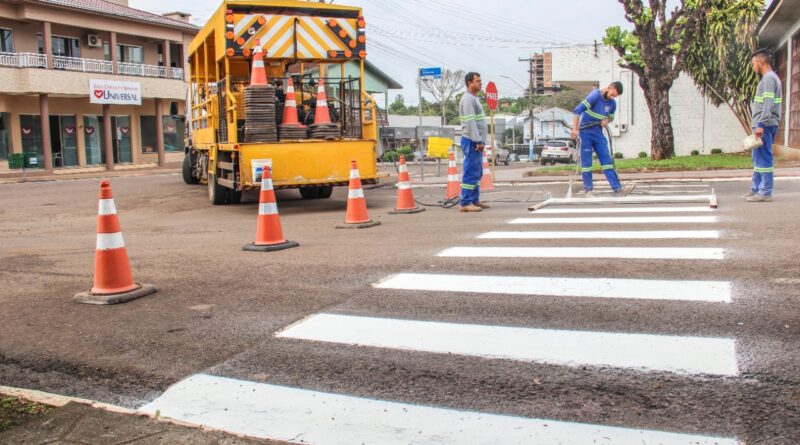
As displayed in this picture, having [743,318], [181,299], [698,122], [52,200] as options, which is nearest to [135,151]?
[52,200]

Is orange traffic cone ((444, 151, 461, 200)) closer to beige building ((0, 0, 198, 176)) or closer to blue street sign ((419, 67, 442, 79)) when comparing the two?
blue street sign ((419, 67, 442, 79))

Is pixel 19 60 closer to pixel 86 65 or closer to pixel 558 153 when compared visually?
pixel 86 65

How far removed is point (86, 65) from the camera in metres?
36.0

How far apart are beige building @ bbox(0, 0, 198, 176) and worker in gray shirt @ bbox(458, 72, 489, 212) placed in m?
27.6

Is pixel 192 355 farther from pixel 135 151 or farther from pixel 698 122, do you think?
pixel 135 151

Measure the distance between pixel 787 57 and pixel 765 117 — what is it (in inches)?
578

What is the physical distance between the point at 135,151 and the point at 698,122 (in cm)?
2877

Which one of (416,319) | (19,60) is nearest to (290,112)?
(416,319)

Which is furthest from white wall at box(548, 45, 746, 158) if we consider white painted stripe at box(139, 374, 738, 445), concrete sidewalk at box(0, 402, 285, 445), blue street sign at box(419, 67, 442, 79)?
concrete sidewalk at box(0, 402, 285, 445)

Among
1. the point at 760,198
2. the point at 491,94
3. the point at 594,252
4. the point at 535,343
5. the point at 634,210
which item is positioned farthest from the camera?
the point at 491,94

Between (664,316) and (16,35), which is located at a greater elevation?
(16,35)

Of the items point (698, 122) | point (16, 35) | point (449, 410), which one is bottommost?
point (449, 410)

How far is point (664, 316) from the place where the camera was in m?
4.51

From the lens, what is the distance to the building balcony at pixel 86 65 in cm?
3288
